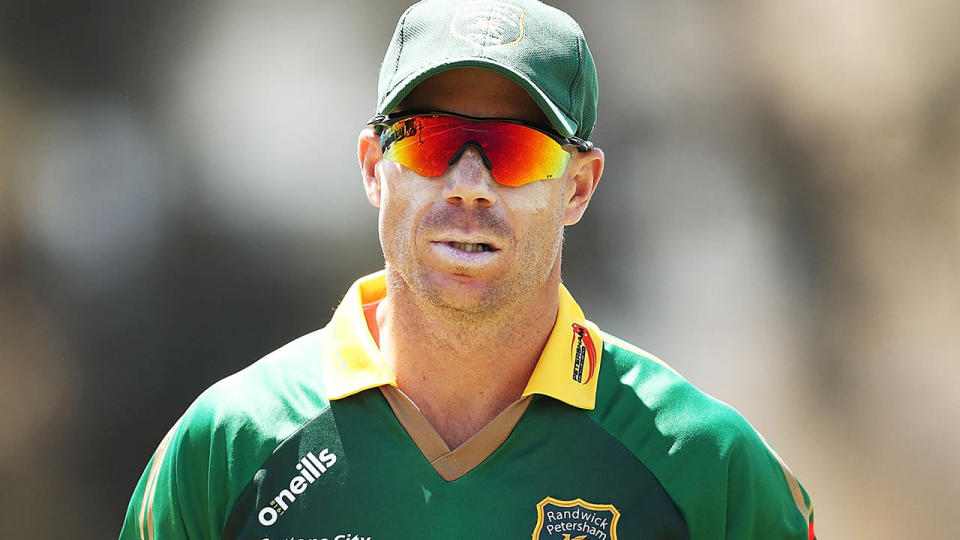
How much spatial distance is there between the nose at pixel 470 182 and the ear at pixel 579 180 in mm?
255

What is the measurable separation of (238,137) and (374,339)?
2.38 meters

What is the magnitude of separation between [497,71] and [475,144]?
0.15 metres

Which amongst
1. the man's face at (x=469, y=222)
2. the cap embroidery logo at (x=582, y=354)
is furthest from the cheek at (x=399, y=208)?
the cap embroidery logo at (x=582, y=354)

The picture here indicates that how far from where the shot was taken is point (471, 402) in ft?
7.93

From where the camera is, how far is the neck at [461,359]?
2379 mm

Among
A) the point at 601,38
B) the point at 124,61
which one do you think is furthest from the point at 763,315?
the point at 124,61

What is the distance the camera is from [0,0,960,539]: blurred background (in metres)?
4.56

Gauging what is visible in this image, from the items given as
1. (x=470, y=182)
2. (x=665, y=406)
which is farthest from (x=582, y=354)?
(x=470, y=182)

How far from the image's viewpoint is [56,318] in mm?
4566

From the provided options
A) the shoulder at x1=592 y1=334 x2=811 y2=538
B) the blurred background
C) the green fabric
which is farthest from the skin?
the blurred background

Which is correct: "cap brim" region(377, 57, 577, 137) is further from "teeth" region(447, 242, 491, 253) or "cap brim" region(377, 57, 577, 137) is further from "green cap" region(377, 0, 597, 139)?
"teeth" region(447, 242, 491, 253)

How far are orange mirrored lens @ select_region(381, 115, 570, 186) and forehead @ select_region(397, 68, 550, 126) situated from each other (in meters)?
0.04

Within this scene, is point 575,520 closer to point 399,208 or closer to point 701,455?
point 701,455

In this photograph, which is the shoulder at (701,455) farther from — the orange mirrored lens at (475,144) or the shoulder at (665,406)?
the orange mirrored lens at (475,144)
